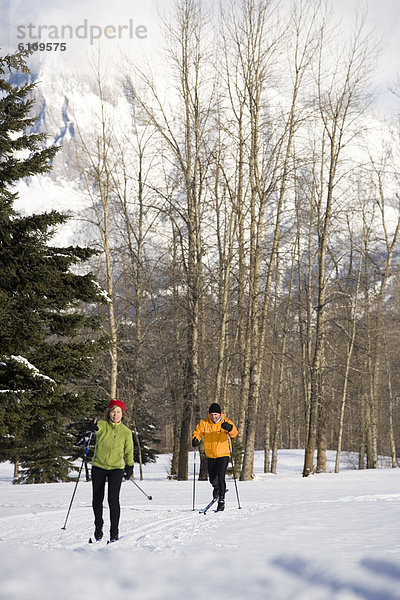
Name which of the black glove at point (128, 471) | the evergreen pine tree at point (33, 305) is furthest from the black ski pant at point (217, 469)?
the black glove at point (128, 471)

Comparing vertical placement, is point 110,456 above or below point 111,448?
below

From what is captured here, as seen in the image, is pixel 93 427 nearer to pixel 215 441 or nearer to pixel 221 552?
pixel 221 552

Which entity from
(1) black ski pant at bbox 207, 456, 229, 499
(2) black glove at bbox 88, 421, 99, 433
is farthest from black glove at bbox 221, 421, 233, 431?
(2) black glove at bbox 88, 421, 99, 433

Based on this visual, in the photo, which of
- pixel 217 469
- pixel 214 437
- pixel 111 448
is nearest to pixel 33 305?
pixel 111 448

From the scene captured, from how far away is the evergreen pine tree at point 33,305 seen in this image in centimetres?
899

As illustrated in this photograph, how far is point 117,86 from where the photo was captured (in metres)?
20.5

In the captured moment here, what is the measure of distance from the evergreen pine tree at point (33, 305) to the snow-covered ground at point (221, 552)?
5.85 ft

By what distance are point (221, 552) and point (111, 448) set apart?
212 centimetres

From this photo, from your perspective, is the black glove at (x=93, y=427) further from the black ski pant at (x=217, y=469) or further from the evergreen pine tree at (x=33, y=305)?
the black ski pant at (x=217, y=469)

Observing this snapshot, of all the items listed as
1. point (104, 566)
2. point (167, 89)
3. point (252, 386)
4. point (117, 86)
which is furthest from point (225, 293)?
point (104, 566)

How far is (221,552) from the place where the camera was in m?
5.85

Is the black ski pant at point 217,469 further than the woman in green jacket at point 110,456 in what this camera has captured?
Yes

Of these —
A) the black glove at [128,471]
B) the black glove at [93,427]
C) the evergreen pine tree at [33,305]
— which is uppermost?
the evergreen pine tree at [33,305]

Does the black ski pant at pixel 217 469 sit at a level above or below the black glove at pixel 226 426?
below
